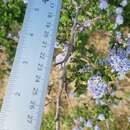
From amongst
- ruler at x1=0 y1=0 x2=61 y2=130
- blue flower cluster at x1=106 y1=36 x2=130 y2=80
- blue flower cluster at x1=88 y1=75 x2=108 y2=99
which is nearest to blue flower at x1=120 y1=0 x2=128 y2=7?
blue flower cluster at x1=106 y1=36 x2=130 y2=80

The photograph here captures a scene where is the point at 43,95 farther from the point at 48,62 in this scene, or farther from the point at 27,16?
the point at 27,16

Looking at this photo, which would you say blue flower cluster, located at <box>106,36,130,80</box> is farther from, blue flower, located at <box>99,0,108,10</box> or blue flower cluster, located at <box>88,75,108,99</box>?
blue flower, located at <box>99,0,108,10</box>

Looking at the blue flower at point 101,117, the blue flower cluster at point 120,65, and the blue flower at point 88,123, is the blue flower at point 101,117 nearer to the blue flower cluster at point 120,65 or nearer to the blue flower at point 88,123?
the blue flower at point 88,123

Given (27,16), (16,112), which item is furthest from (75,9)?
(16,112)

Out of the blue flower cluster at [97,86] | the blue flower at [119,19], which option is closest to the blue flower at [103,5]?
the blue flower at [119,19]

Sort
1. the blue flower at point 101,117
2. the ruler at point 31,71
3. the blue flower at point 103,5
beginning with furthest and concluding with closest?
A: the blue flower at point 103,5
the blue flower at point 101,117
the ruler at point 31,71

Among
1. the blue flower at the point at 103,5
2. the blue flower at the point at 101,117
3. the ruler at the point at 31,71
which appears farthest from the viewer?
the blue flower at the point at 103,5

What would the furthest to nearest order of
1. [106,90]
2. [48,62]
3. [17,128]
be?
[106,90], [48,62], [17,128]
